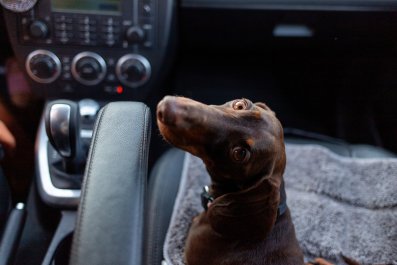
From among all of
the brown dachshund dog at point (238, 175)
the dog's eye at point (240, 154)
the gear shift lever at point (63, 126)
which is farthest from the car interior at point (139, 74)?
the dog's eye at point (240, 154)

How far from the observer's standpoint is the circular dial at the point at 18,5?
1378 millimetres

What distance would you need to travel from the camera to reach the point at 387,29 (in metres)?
1.57

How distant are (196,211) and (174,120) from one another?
2.14 ft

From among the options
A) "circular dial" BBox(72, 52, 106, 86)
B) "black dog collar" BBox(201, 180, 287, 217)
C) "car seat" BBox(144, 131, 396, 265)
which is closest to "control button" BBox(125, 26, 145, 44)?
"circular dial" BBox(72, 52, 106, 86)

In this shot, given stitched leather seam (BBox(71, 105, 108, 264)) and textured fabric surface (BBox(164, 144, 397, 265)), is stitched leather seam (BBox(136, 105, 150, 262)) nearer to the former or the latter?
stitched leather seam (BBox(71, 105, 108, 264))

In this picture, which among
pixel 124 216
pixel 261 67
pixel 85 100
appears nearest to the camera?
pixel 124 216

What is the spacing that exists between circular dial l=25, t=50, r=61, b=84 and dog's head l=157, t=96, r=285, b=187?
2.10ft

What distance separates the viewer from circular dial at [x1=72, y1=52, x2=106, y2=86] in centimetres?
147

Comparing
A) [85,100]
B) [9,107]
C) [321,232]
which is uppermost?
[85,100]

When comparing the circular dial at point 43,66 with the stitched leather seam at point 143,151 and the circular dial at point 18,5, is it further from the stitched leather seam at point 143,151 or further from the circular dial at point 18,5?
the stitched leather seam at point 143,151

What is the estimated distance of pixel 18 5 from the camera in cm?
138

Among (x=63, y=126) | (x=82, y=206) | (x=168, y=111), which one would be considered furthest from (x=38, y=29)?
(x=82, y=206)

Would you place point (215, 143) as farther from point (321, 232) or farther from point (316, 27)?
point (316, 27)

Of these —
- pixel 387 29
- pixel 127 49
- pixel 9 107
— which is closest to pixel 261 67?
pixel 387 29
